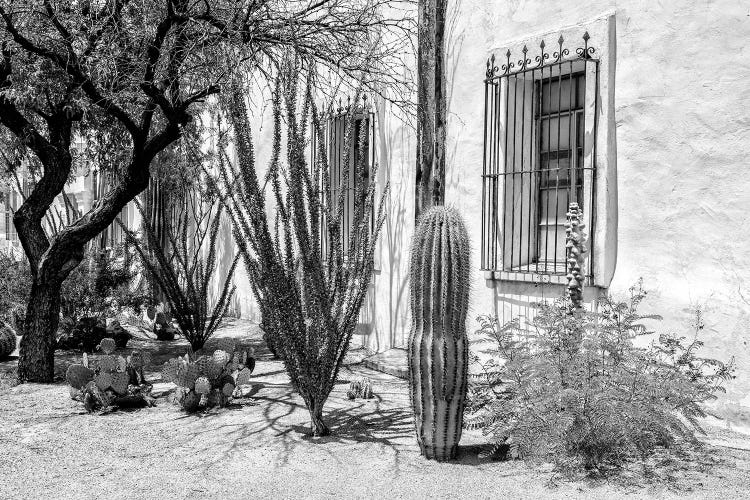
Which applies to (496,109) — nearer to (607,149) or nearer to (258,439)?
(607,149)

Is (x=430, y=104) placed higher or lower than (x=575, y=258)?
higher

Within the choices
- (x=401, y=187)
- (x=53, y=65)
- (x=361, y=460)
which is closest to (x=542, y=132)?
(x=401, y=187)

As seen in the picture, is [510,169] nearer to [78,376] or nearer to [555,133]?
[555,133]

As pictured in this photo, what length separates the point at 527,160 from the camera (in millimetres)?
6375

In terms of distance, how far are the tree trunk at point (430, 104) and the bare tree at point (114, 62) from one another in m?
0.51

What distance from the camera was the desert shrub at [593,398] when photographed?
12.8 ft

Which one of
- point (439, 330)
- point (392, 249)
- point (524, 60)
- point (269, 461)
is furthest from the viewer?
point (392, 249)

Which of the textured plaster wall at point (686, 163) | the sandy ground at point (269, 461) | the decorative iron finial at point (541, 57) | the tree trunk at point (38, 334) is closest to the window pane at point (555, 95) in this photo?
the decorative iron finial at point (541, 57)

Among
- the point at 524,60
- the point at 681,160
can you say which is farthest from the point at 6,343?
the point at 681,160

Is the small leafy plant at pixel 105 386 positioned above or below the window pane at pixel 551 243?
below

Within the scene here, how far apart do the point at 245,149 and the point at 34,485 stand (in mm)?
2362

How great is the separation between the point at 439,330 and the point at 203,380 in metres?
2.26

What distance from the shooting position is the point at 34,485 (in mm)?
4055

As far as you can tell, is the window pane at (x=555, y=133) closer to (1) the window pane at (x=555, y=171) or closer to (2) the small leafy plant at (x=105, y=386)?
(1) the window pane at (x=555, y=171)
